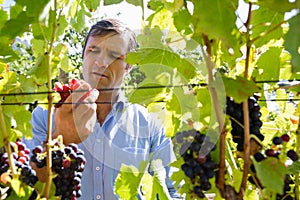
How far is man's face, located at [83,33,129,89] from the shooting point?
132 cm

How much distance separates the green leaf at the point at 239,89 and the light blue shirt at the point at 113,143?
722 millimetres

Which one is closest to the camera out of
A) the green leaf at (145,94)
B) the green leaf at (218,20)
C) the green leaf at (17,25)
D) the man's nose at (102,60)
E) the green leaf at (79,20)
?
the green leaf at (218,20)

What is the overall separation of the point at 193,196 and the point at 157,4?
1.38 ft

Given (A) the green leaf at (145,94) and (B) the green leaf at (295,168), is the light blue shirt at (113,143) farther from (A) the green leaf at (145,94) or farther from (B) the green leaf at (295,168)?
(B) the green leaf at (295,168)

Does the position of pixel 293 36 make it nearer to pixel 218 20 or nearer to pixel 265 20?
pixel 218 20

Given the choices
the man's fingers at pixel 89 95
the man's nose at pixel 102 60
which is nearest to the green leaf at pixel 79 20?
the man's nose at pixel 102 60

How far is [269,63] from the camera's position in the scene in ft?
2.84

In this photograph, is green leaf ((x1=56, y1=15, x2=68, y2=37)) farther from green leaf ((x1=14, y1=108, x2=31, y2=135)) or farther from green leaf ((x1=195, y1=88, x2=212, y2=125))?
green leaf ((x1=195, y1=88, x2=212, y2=125))

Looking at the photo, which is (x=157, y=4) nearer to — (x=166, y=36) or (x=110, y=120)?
(x=166, y=36)

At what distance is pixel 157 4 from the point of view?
0.96 m

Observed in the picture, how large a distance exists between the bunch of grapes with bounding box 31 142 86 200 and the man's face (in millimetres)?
459

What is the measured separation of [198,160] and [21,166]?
0.96 feet

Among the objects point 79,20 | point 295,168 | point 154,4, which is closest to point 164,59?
point 154,4

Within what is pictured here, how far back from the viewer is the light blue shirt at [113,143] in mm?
1417
